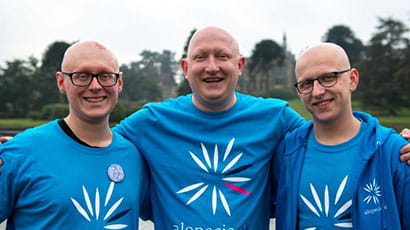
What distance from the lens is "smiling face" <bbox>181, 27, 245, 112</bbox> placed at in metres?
2.86

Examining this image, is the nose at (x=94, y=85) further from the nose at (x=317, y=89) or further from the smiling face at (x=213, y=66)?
the nose at (x=317, y=89)

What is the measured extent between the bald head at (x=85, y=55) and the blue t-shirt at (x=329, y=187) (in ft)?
5.08

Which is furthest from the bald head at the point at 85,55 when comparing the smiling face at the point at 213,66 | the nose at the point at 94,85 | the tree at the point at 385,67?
the tree at the point at 385,67

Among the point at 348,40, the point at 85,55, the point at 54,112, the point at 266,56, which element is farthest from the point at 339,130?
the point at 348,40

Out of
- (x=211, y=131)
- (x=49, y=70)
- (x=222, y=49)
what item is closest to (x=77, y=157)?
(x=211, y=131)

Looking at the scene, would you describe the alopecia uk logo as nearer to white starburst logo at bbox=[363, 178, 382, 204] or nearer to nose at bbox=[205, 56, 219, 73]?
nose at bbox=[205, 56, 219, 73]

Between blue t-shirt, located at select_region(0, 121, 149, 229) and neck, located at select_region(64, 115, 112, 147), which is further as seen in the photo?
neck, located at select_region(64, 115, 112, 147)

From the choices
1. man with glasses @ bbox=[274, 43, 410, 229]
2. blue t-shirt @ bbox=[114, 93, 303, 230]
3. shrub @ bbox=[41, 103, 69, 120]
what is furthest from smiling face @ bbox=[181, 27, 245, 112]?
shrub @ bbox=[41, 103, 69, 120]

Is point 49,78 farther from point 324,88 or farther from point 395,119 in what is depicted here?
point 324,88

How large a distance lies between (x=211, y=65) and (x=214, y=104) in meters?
0.32

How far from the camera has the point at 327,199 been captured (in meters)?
2.45

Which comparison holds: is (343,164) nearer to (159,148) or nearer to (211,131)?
(211,131)

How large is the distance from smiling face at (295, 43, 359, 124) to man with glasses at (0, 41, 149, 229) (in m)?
1.32

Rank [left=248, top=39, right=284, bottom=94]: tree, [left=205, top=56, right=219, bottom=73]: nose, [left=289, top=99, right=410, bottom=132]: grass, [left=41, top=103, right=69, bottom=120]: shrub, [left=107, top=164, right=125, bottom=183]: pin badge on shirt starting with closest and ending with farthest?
[left=107, top=164, right=125, bottom=183]: pin badge on shirt → [left=205, top=56, right=219, bottom=73]: nose → [left=289, top=99, right=410, bottom=132]: grass → [left=41, top=103, right=69, bottom=120]: shrub → [left=248, top=39, right=284, bottom=94]: tree
